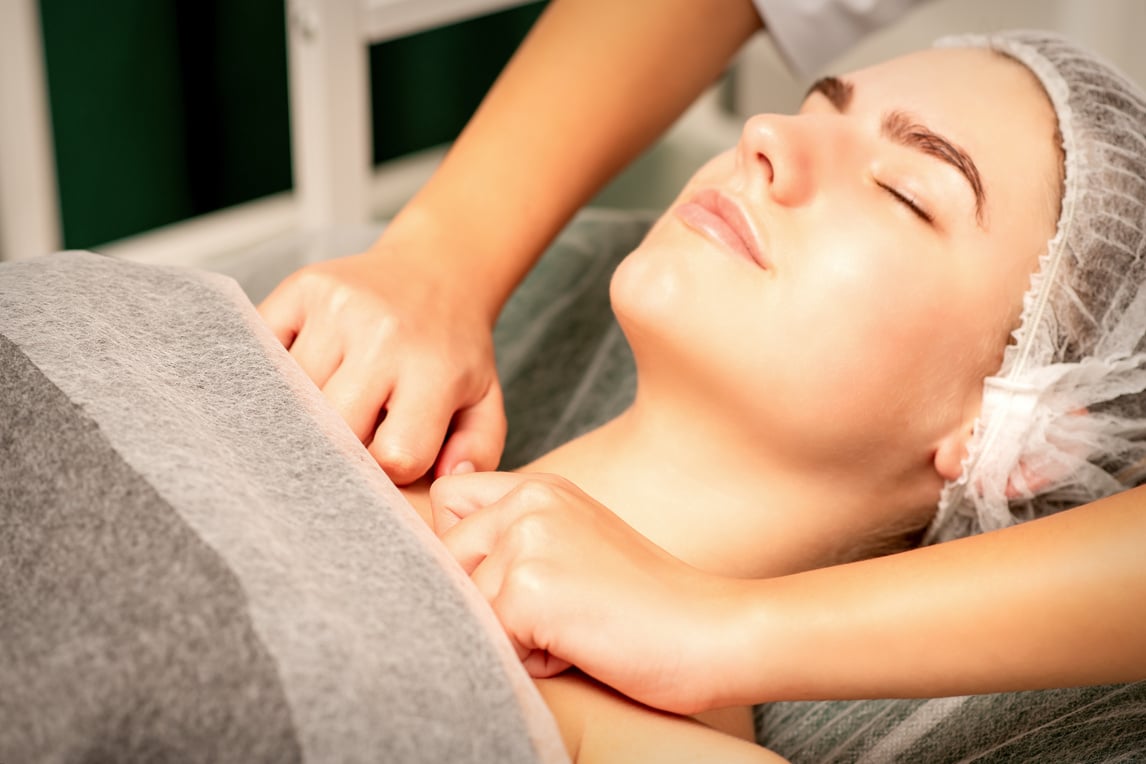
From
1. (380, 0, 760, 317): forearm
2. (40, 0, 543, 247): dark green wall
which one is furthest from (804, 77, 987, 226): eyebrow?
(40, 0, 543, 247): dark green wall

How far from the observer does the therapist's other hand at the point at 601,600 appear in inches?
29.5

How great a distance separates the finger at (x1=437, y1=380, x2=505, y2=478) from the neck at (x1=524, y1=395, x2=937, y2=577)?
0.21 ft

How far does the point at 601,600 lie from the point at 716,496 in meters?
0.28

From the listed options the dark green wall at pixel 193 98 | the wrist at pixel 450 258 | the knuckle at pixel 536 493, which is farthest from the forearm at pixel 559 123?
the dark green wall at pixel 193 98

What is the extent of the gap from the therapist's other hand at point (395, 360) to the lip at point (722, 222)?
0.78ft

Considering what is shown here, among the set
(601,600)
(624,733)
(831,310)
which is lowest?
(624,733)

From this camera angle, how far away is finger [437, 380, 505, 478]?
1011 millimetres

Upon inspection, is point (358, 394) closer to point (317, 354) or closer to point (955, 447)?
point (317, 354)

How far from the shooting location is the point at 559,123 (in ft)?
4.11

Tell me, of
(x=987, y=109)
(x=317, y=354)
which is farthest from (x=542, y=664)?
(x=987, y=109)

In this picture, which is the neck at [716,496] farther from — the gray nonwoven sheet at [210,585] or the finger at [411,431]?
the gray nonwoven sheet at [210,585]

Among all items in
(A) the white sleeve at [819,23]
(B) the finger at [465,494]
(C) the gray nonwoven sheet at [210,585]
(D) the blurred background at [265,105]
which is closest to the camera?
(C) the gray nonwoven sheet at [210,585]

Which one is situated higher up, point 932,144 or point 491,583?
point 932,144

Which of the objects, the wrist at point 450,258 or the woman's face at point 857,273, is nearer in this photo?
the woman's face at point 857,273
